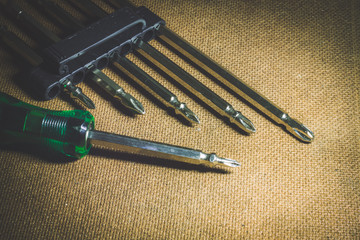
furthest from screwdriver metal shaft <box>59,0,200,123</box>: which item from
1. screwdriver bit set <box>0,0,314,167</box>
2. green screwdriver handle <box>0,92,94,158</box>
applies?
green screwdriver handle <box>0,92,94,158</box>

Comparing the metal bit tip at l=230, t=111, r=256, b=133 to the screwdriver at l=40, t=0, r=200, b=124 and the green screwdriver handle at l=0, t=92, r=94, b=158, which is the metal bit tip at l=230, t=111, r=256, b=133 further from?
the green screwdriver handle at l=0, t=92, r=94, b=158

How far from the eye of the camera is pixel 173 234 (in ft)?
1.52

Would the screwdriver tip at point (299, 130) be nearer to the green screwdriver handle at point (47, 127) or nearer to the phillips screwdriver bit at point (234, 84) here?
the phillips screwdriver bit at point (234, 84)

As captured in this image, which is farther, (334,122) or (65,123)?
(334,122)

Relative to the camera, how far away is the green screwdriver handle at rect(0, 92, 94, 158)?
440mm

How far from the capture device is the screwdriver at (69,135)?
44 cm

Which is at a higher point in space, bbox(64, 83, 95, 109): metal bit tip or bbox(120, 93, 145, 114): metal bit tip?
bbox(120, 93, 145, 114): metal bit tip

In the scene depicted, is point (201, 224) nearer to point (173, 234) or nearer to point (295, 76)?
point (173, 234)

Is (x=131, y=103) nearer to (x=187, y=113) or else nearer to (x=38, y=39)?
(x=187, y=113)

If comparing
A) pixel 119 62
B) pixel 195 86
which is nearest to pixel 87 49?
pixel 119 62

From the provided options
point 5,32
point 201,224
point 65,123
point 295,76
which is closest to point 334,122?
point 295,76

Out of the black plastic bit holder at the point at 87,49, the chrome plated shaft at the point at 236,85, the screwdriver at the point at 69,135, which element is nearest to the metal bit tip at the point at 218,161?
the screwdriver at the point at 69,135

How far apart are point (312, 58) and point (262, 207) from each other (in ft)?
0.90

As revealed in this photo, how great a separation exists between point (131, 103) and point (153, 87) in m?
0.04
